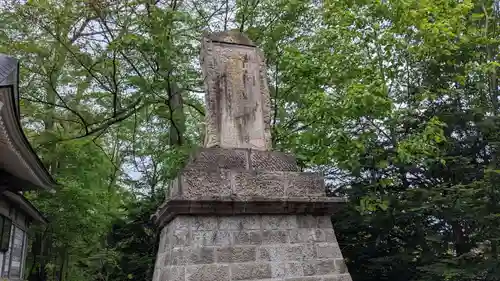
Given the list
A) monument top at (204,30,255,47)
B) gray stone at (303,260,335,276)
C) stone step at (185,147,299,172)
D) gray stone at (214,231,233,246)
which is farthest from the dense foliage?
gray stone at (214,231,233,246)

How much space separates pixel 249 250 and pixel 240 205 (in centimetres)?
45

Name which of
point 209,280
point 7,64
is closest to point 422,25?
point 209,280

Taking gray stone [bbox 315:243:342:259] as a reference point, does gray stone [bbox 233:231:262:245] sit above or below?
above

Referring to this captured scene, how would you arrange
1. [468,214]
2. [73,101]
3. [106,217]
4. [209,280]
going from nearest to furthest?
[209,280]
[468,214]
[73,101]
[106,217]

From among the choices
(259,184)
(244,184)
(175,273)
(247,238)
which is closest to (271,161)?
(259,184)

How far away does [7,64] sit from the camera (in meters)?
7.46

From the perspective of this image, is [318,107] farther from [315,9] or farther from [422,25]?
[315,9]

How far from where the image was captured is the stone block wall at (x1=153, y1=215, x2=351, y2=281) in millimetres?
4000

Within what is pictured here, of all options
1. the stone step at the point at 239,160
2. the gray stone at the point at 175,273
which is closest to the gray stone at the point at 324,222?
the stone step at the point at 239,160

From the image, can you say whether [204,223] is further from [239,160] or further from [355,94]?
[355,94]

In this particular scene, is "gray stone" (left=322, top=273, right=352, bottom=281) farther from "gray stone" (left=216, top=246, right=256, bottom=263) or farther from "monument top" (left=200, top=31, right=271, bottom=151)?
"monument top" (left=200, top=31, right=271, bottom=151)

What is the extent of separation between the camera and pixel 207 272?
156 inches

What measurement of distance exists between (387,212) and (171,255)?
6.29 metres

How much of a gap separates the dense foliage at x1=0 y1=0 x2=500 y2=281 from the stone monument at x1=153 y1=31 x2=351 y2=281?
2562mm
